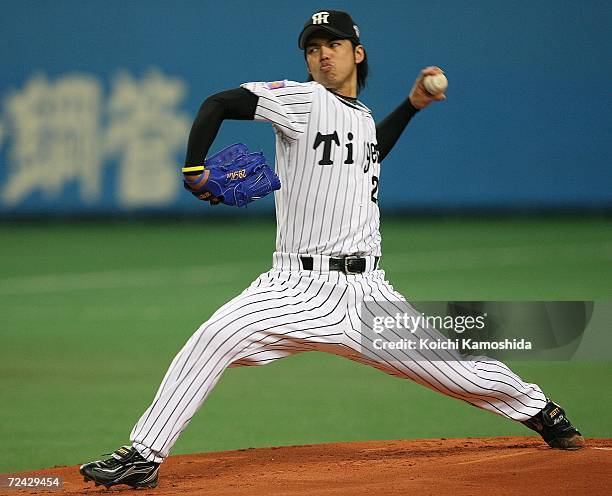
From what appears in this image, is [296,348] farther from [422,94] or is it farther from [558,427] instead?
[422,94]

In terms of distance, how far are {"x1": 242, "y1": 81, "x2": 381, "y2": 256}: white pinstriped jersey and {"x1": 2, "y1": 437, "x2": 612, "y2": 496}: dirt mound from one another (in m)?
0.95

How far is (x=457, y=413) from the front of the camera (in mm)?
7273

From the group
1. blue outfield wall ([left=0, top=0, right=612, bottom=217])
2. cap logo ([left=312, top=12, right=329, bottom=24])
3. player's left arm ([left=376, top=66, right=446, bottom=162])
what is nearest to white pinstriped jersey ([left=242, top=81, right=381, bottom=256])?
A: cap logo ([left=312, top=12, right=329, bottom=24])

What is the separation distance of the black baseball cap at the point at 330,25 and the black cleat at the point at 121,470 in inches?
79.2

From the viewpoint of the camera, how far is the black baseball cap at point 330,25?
5391 millimetres

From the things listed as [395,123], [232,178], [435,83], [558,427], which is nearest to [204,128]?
[232,178]

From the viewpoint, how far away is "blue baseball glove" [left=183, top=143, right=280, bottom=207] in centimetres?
491

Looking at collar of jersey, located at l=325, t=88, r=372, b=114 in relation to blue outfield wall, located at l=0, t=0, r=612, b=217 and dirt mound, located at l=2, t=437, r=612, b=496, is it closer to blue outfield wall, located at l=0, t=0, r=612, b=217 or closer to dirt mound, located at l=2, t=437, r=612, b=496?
dirt mound, located at l=2, t=437, r=612, b=496

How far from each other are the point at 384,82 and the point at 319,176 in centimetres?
1570

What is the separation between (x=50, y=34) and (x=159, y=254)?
6.09 meters

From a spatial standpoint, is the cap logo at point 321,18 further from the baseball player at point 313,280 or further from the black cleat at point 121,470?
the black cleat at point 121,470

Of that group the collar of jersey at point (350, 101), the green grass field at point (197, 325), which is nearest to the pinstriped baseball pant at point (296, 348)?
the collar of jersey at point (350, 101)

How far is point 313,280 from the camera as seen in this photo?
5121 millimetres

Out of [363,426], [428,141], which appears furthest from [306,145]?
[428,141]
